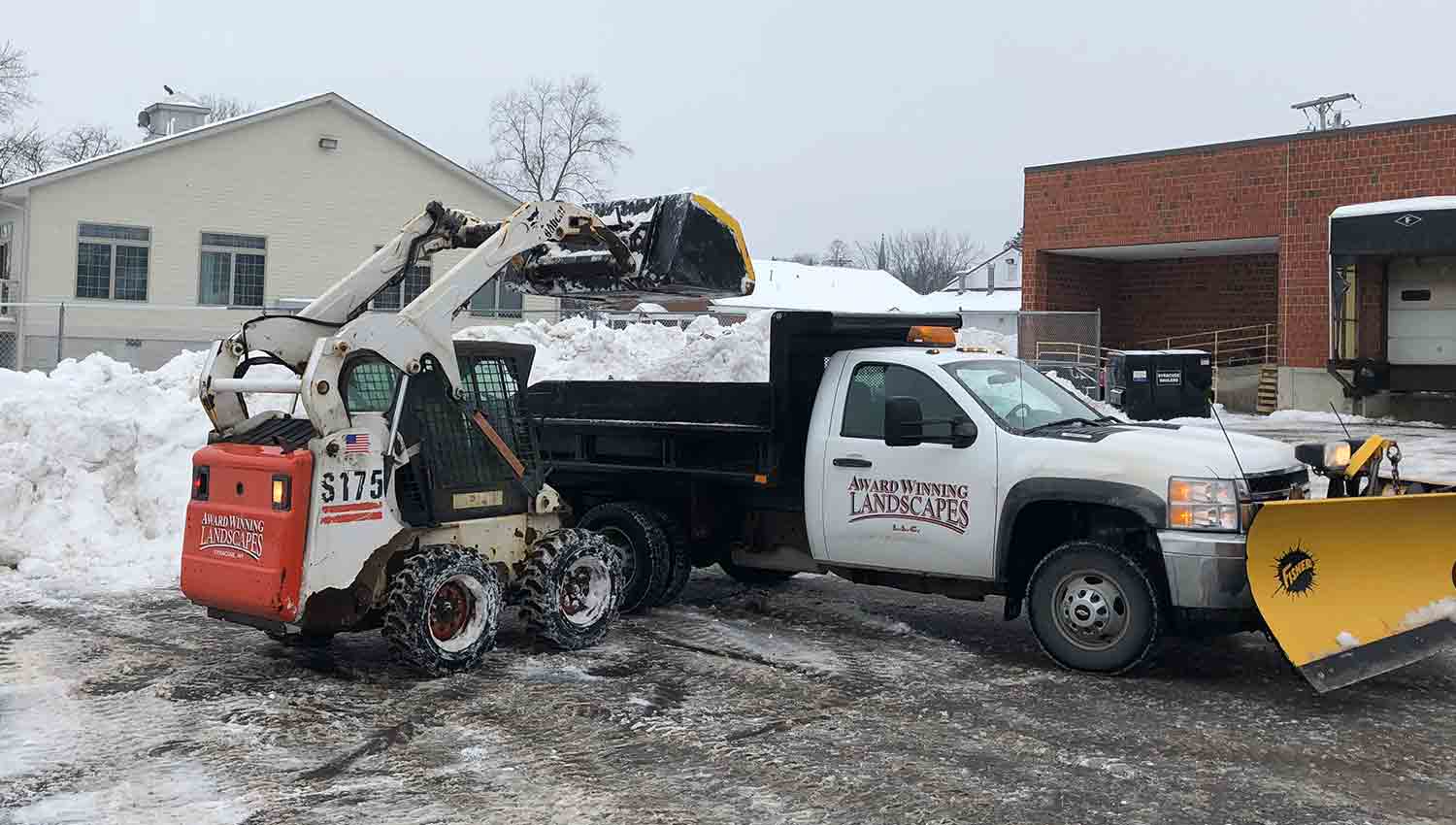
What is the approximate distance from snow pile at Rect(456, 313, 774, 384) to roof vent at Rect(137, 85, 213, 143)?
15502 millimetres

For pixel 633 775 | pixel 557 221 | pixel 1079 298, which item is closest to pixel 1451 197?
pixel 1079 298

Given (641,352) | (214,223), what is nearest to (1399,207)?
(641,352)

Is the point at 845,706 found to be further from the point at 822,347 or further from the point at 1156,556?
the point at 822,347

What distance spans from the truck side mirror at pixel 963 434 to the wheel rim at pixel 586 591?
228 cm

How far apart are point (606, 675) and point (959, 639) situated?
241cm

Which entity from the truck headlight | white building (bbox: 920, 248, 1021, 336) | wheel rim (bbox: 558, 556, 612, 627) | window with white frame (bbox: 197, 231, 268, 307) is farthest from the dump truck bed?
white building (bbox: 920, 248, 1021, 336)

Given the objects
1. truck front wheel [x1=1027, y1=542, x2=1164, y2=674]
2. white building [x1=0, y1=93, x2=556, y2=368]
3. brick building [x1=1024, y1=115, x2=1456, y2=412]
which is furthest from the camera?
brick building [x1=1024, y1=115, x2=1456, y2=412]

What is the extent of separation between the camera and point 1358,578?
275 inches

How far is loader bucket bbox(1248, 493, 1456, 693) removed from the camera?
6.81 meters

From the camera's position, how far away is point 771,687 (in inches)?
288

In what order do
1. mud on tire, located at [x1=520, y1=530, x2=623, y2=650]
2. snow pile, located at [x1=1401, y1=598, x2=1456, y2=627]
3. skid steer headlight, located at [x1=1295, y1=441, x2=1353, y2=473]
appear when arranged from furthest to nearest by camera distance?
mud on tire, located at [x1=520, y1=530, x2=623, y2=650] → skid steer headlight, located at [x1=1295, y1=441, x2=1353, y2=473] → snow pile, located at [x1=1401, y1=598, x2=1456, y2=627]

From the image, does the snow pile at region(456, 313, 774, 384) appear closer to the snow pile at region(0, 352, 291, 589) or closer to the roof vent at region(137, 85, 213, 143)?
the snow pile at region(0, 352, 291, 589)

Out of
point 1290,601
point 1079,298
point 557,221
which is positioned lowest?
point 1290,601

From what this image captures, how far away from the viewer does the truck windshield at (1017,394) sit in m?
8.17
